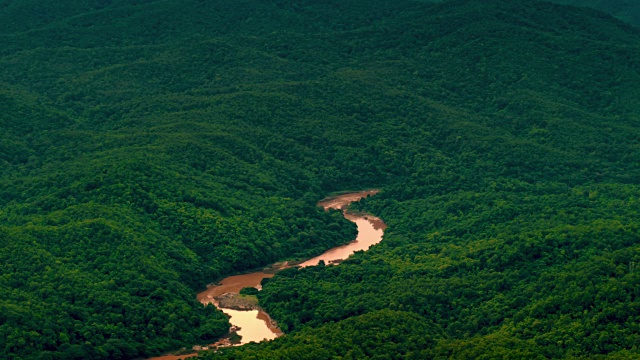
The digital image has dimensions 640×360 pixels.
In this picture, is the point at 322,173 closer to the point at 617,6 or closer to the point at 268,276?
the point at 268,276

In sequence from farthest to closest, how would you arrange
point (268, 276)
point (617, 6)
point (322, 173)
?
point (617, 6) < point (322, 173) < point (268, 276)

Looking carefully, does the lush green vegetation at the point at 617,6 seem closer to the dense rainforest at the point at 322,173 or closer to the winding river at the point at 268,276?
the dense rainforest at the point at 322,173

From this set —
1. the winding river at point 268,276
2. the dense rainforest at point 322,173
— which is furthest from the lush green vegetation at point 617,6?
the winding river at point 268,276

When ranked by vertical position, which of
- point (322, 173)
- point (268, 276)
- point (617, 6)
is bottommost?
point (268, 276)

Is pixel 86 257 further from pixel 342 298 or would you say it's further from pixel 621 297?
pixel 621 297

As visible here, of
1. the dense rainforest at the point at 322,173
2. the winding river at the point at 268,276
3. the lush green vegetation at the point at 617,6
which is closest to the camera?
the dense rainforest at the point at 322,173

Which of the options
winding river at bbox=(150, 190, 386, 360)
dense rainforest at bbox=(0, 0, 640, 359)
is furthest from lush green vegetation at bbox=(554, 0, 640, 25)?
winding river at bbox=(150, 190, 386, 360)

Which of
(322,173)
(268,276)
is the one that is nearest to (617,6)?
(322,173)
